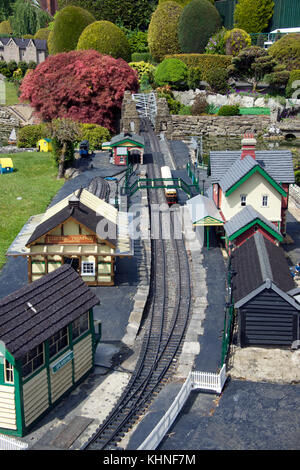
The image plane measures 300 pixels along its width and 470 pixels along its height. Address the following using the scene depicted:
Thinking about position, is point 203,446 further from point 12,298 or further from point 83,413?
point 12,298

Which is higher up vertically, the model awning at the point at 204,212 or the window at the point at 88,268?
the model awning at the point at 204,212

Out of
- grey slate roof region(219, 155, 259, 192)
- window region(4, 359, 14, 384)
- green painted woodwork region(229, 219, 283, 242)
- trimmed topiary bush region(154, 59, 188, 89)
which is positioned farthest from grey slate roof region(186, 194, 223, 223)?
trimmed topiary bush region(154, 59, 188, 89)

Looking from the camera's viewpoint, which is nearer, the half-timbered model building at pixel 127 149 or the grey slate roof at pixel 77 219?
the grey slate roof at pixel 77 219

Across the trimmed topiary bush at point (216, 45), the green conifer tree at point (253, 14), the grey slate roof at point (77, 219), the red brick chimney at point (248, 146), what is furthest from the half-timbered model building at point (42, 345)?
the green conifer tree at point (253, 14)

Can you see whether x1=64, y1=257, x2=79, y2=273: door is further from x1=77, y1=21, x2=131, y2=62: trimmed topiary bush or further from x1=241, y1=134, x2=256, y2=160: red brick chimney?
x1=77, y1=21, x2=131, y2=62: trimmed topiary bush

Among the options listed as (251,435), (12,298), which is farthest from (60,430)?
(251,435)

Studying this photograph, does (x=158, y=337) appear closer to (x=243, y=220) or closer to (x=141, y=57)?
(x=243, y=220)

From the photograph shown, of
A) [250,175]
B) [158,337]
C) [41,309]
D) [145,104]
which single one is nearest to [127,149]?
[250,175]

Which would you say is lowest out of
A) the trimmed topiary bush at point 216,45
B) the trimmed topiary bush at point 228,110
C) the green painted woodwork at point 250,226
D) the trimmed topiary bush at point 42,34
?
the green painted woodwork at point 250,226

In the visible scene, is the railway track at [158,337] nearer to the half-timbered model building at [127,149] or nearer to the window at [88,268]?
the window at [88,268]
